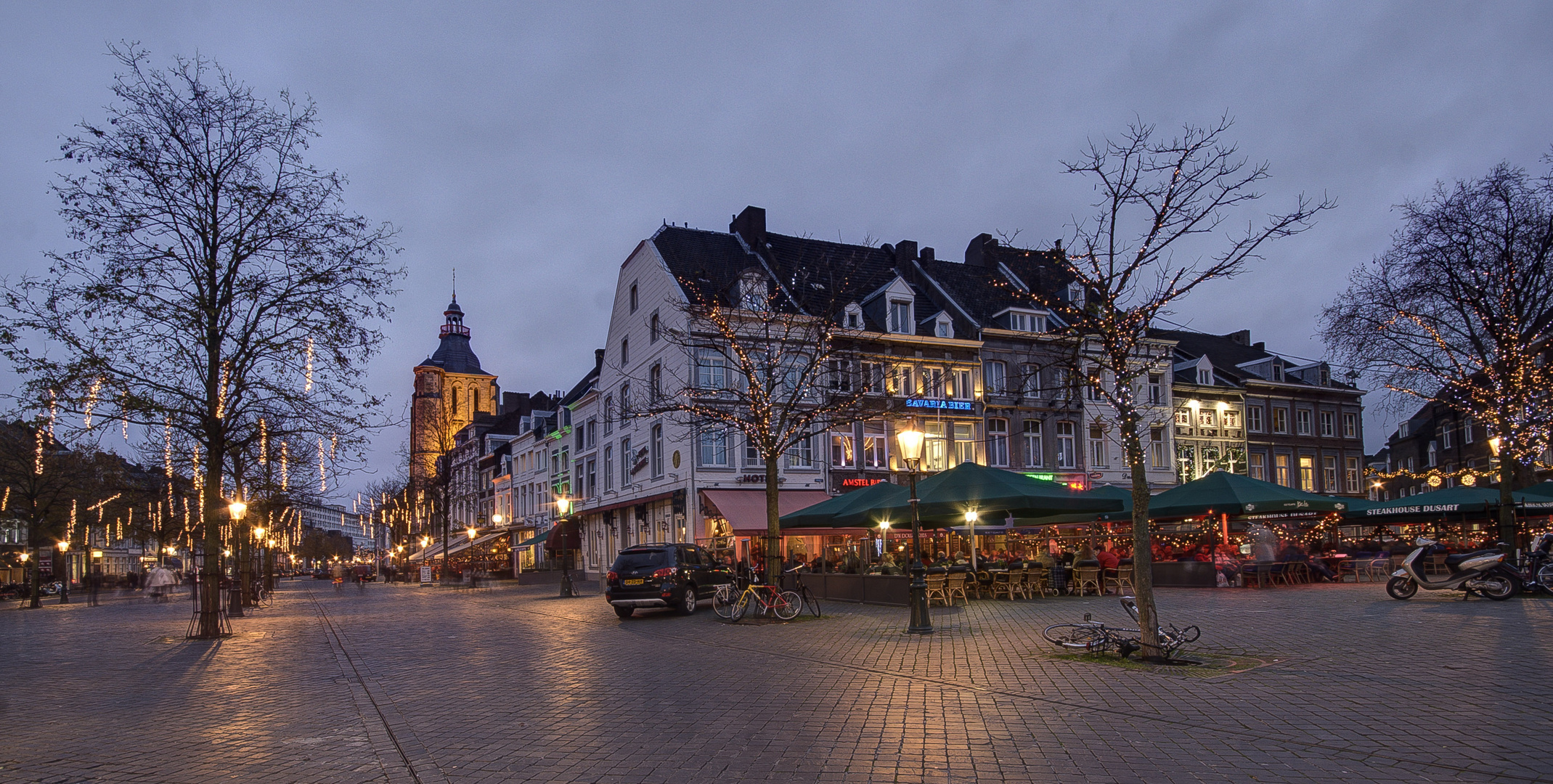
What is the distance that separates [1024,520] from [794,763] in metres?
23.9

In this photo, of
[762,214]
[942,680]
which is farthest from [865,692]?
[762,214]

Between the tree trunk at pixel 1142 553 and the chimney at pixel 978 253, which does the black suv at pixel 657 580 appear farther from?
the chimney at pixel 978 253

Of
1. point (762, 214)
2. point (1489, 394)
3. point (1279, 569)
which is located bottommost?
point (1279, 569)

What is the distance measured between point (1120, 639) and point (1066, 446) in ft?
112

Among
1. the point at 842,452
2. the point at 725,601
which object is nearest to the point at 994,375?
the point at 842,452

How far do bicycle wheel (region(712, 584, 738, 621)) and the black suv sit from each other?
3.73 feet

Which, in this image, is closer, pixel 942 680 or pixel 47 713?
pixel 47 713

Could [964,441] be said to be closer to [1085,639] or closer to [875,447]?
[875,447]

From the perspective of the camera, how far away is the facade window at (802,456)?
38.5 metres

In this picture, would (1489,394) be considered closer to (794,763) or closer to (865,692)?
(865,692)

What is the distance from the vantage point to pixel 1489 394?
848 inches

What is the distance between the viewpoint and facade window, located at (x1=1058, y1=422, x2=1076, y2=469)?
44219mm

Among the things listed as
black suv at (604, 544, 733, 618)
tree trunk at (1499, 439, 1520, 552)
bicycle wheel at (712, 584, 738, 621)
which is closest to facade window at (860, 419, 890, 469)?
black suv at (604, 544, 733, 618)

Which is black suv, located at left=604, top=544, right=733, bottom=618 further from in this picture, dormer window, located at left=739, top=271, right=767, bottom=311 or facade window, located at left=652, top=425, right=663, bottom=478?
facade window, located at left=652, top=425, right=663, bottom=478
